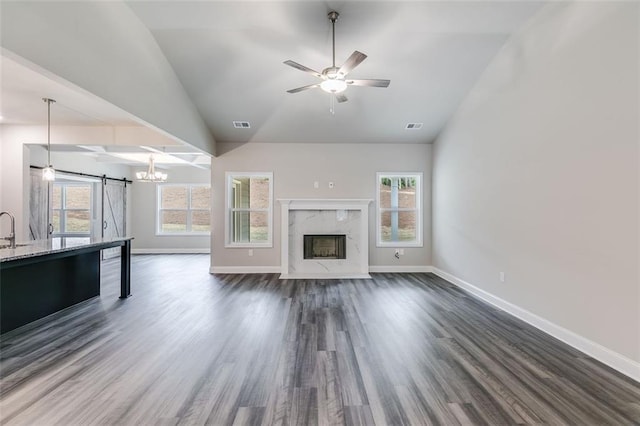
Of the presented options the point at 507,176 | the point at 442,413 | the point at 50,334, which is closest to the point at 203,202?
the point at 50,334

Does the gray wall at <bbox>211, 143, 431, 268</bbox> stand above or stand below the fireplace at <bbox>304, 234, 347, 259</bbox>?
above

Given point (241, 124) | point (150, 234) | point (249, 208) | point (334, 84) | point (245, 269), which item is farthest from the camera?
point (150, 234)

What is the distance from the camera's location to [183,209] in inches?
375

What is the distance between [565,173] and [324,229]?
4.26 m

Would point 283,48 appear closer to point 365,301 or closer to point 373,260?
point 365,301

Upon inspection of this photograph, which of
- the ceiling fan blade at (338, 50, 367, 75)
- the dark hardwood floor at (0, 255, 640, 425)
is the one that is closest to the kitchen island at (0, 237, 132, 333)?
the dark hardwood floor at (0, 255, 640, 425)

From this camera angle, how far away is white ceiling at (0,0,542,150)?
136 inches

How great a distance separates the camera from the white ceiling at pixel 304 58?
3461 millimetres

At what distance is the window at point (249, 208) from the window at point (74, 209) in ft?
14.5

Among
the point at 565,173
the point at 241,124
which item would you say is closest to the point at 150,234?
the point at 241,124

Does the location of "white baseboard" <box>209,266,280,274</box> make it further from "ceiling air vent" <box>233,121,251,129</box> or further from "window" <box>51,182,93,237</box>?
"window" <box>51,182,93,237</box>

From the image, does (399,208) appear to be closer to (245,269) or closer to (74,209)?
(245,269)

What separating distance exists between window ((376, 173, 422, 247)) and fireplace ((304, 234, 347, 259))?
3.03ft

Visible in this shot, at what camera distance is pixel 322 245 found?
656 centimetres
